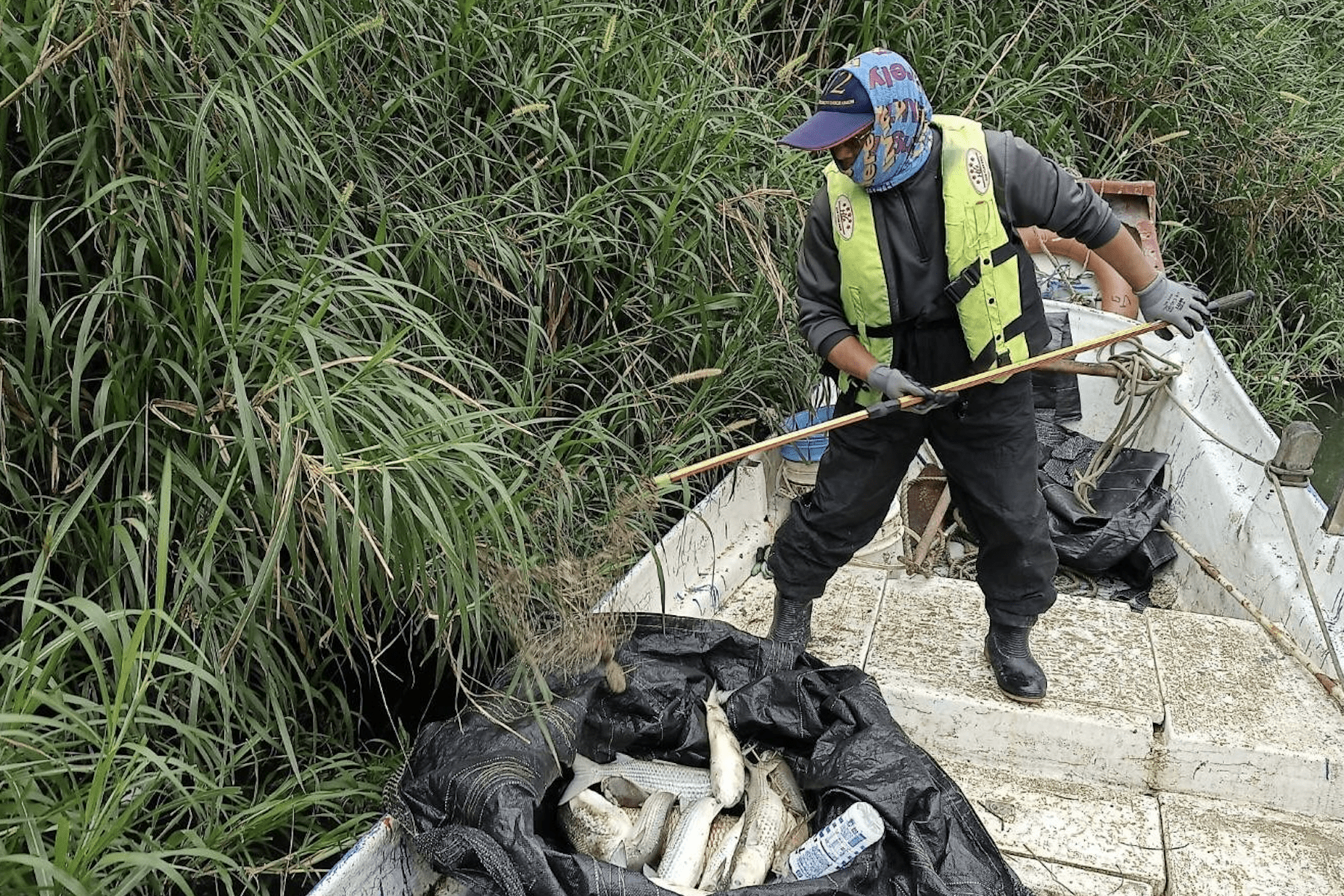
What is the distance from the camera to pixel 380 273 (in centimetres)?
297

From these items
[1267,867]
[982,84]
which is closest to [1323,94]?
[982,84]

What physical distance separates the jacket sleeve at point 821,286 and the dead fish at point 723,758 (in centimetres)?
93

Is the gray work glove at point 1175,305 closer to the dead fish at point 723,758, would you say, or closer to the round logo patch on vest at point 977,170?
the round logo patch on vest at point 977,170

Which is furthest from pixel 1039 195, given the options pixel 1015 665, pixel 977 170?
pixel 1015 665

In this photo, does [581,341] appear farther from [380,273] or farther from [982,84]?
[982,84]

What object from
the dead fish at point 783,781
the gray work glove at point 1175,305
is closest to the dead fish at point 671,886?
the dead fish at point 783,781

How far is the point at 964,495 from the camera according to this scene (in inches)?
119

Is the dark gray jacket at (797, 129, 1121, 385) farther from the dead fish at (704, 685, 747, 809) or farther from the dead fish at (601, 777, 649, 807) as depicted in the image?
the dead fish at (601, 777, 649, 807)

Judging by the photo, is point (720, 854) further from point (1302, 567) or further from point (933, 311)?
point (1302, 567)

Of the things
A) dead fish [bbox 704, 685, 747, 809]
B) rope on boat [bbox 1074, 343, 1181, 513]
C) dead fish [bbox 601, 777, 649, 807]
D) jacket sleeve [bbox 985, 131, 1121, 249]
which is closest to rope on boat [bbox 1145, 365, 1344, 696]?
rope on boat [bbox 1074, 343, 1181, 513]

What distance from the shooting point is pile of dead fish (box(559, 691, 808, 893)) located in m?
2.32

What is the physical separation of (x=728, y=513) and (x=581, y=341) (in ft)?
2.40

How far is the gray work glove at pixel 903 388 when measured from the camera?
2727 mm

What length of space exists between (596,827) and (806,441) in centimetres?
174
